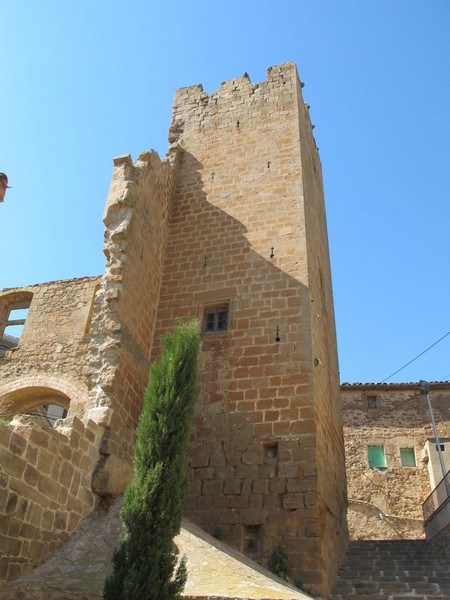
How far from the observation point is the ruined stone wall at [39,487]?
552 cm

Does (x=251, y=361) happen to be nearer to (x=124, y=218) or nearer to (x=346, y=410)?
(x=124, y=218)

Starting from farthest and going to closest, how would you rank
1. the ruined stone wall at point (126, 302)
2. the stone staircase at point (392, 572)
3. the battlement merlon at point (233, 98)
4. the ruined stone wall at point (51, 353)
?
the battlement merlon at point (233, 98)
the ruined stone wall at point (51, 353)
the ruined stone wall at point (126, 302)
the stone staircase at point (392, 572)

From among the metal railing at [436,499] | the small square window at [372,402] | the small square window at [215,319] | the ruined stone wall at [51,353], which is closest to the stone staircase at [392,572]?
the metal railing at [436,499]

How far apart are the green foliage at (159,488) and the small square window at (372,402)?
14976mm

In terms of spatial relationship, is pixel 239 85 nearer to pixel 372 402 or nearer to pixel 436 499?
pixel 436 499

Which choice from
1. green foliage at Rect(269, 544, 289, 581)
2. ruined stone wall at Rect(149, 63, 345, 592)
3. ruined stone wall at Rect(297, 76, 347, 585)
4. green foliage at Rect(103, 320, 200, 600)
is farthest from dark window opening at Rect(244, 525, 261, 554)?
green foliage at Rect(103, 320, 200, 600)

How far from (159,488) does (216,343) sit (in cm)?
450

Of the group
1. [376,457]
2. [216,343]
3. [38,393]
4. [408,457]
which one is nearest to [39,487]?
[216,343]

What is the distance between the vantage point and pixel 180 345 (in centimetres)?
672

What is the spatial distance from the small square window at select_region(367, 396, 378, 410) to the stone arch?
39.5ft

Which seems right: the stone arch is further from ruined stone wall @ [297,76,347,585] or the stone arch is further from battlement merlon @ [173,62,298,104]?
battlement merlon @ [173,62,298,104]

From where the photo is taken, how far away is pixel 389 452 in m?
19.3

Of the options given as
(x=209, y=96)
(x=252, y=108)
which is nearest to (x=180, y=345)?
(x=252, y=108)

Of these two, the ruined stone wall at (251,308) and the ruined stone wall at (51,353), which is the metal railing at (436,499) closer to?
the ruined stone wall at (251,308)
